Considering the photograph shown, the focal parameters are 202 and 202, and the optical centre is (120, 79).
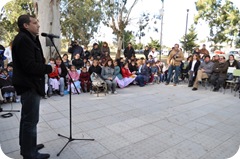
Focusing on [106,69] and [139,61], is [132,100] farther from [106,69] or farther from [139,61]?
[139,61]

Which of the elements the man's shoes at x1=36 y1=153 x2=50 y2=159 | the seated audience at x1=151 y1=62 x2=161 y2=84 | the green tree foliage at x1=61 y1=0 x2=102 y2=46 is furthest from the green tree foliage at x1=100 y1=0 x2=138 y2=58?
the man's shoes at x1=36 y1=153 x2=50 y2=159

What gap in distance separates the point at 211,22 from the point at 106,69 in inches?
784

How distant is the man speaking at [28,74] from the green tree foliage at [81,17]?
1390cm

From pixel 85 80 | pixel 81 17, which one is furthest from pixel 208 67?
pixel 81 17

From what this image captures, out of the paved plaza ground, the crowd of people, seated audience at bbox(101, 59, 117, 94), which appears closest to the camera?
the paved plaza ground

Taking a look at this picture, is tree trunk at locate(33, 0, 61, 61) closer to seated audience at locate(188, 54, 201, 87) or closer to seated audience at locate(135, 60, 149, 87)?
seated audience at locate(135, 60, 149, 87)

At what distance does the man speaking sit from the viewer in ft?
6.79

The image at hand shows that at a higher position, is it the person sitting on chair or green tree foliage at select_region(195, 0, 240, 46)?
green tree foliage at select_region(195, 0, 240, 46)

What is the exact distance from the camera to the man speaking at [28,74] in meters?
2.07

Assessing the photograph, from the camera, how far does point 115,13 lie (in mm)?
14633

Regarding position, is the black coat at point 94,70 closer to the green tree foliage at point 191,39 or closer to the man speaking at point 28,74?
the man speaking at point 28,74

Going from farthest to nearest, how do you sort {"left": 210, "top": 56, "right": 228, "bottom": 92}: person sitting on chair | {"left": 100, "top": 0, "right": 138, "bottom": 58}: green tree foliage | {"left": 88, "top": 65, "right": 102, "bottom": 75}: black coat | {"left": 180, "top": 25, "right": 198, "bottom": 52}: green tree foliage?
{"left": 180, "top": 25, "right": 198, "bottom": 52}: green tree foliage < {"left": 100, "top": 0, "right": 138, "bottom": 58}: green tree foliage < {"left": 210, "top": 56, "right": 228, "bottom": 92}: person sitting on chair < {"left": 88, "top": 65, "right": 102, "bottom": 75}: black coat

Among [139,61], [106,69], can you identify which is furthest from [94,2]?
[106,69]

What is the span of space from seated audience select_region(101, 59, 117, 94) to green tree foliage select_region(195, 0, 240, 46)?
1753cm
